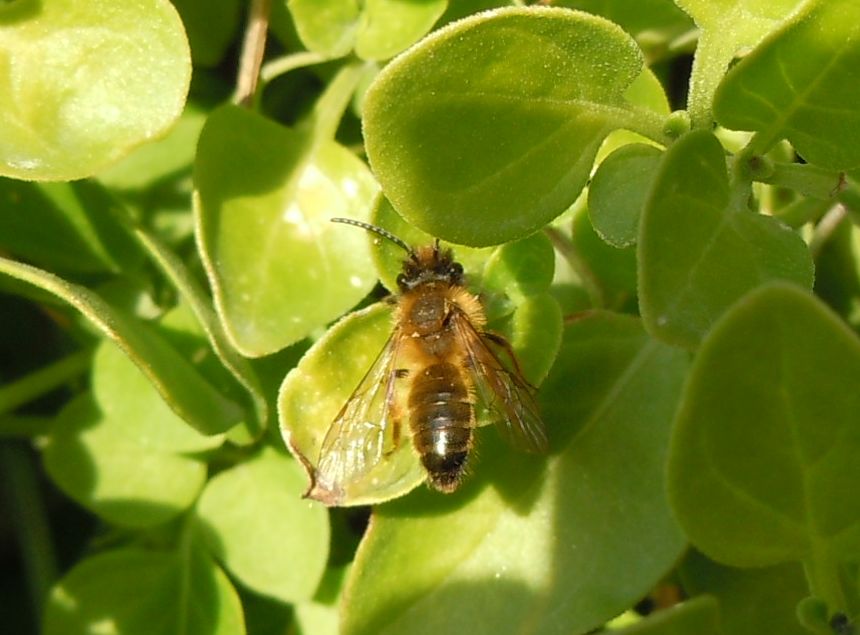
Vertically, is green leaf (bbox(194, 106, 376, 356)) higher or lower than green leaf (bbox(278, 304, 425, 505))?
higher

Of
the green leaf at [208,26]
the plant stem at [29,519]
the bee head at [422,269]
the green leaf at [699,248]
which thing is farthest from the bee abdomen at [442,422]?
the plant stem at [29,519]

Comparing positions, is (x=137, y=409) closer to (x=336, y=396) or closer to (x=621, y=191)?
(x=336, y=396)

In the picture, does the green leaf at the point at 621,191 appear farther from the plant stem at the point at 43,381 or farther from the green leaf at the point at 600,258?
the plant stem at the point at 43,381

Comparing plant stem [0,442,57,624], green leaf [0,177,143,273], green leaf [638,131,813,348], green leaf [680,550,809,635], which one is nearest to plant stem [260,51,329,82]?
green leaf [0,177,143,273]

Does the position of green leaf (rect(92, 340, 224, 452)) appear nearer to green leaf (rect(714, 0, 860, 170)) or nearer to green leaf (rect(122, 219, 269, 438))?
green leaf (rect(122, 219, 269, 438))

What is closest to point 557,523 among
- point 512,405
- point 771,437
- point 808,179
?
point 512,405
